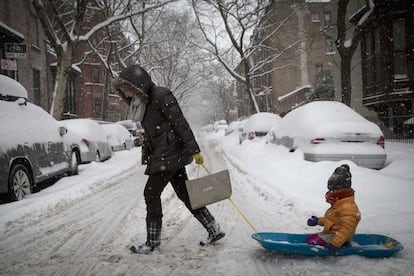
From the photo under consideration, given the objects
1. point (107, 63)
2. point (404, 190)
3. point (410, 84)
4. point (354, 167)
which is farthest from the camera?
point (107, 63)

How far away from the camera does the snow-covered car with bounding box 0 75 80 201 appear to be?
19.0 ft

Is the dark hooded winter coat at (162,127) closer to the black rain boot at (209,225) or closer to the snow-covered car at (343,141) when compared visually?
the black rain boot at (209,225)

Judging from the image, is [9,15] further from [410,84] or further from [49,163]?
[410,84]

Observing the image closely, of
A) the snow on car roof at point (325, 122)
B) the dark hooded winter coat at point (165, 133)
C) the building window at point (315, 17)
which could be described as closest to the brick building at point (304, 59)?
the building window at point (315, 17)

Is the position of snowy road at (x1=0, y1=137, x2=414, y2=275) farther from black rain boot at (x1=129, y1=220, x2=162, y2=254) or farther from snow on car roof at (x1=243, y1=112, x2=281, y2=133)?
snow on car roof at (x1=243, y1=112, x2=281, y2=133)

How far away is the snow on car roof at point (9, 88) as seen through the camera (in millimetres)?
6748

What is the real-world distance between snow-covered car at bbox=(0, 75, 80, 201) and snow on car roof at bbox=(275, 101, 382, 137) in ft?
18.7

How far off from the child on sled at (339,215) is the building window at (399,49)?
58.2 ft

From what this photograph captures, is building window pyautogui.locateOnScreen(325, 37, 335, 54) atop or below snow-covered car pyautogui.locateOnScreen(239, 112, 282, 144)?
atop

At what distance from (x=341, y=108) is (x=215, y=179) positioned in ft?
20.4

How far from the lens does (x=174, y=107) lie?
140 inches

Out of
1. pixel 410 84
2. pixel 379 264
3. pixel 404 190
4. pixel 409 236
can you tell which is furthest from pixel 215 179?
pixel 410 84

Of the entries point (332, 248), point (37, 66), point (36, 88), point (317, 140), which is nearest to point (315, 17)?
point (37, 66)

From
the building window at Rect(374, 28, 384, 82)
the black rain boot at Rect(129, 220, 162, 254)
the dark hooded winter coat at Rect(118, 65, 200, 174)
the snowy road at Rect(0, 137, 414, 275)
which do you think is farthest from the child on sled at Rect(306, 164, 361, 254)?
the building window at Rect(374, 28, 384, 82)
